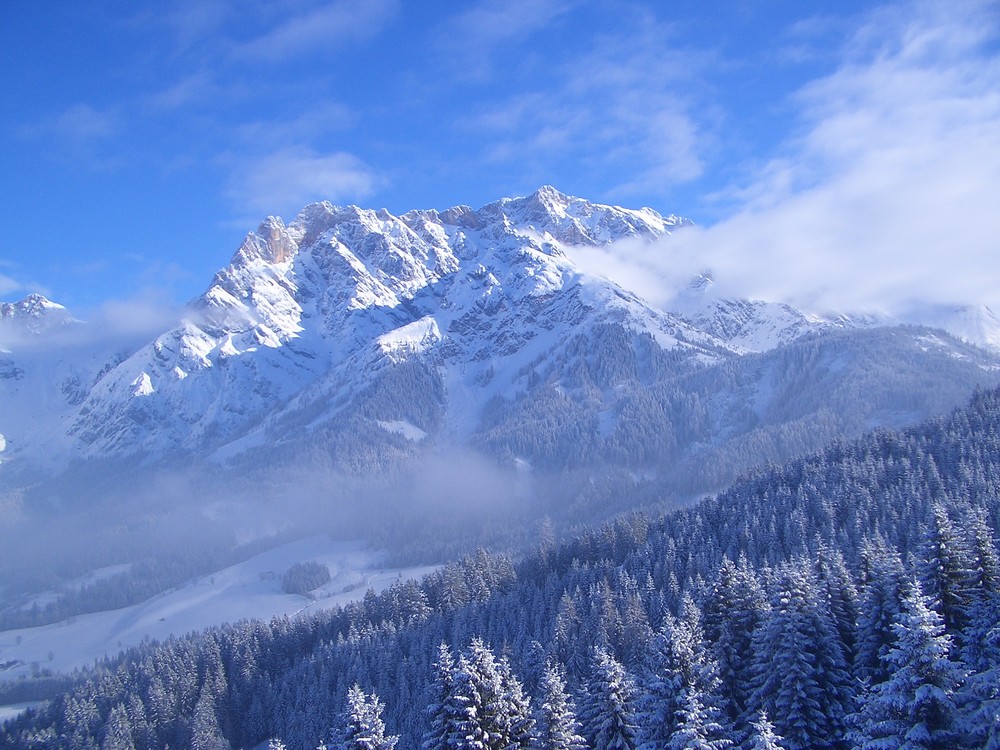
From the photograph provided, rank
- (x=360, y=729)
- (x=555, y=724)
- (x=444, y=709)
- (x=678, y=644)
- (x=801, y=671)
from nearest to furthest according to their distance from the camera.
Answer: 1. (x=360, y=729)
2. (x=444, y=709)
3. (x=555, y=724)
4. (x=678, y=644)
5. (x=801, y=671)

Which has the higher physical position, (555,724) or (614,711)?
(555,724)

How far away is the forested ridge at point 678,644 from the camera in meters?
33.8

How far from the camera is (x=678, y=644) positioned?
37.2m

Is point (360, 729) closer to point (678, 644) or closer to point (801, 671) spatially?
point (678, 644)

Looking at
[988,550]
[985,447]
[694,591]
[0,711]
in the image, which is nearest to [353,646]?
[694,591]

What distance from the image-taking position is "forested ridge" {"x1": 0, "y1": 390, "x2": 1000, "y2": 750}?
33.8m

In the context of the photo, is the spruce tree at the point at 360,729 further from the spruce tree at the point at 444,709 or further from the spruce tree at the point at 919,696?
the spruce tree at the point at 919,696

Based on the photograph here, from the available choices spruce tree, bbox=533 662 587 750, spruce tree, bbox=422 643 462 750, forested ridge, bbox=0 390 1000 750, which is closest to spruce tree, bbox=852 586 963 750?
forested ridge, bbox=0 390 1000 750

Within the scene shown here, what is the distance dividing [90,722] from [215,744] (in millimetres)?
31059

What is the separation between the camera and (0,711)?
6314 inches

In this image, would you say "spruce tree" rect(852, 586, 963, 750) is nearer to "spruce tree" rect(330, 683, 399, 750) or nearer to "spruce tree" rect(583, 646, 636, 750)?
"spruce tree" rect(583, 646, 636, 750)

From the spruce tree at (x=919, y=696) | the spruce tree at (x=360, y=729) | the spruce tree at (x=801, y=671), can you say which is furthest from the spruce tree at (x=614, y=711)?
the spruce tree at (x=919, y=696)

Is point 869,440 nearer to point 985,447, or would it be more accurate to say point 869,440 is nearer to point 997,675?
point 985,447

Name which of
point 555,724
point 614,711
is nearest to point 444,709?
point 555,724
